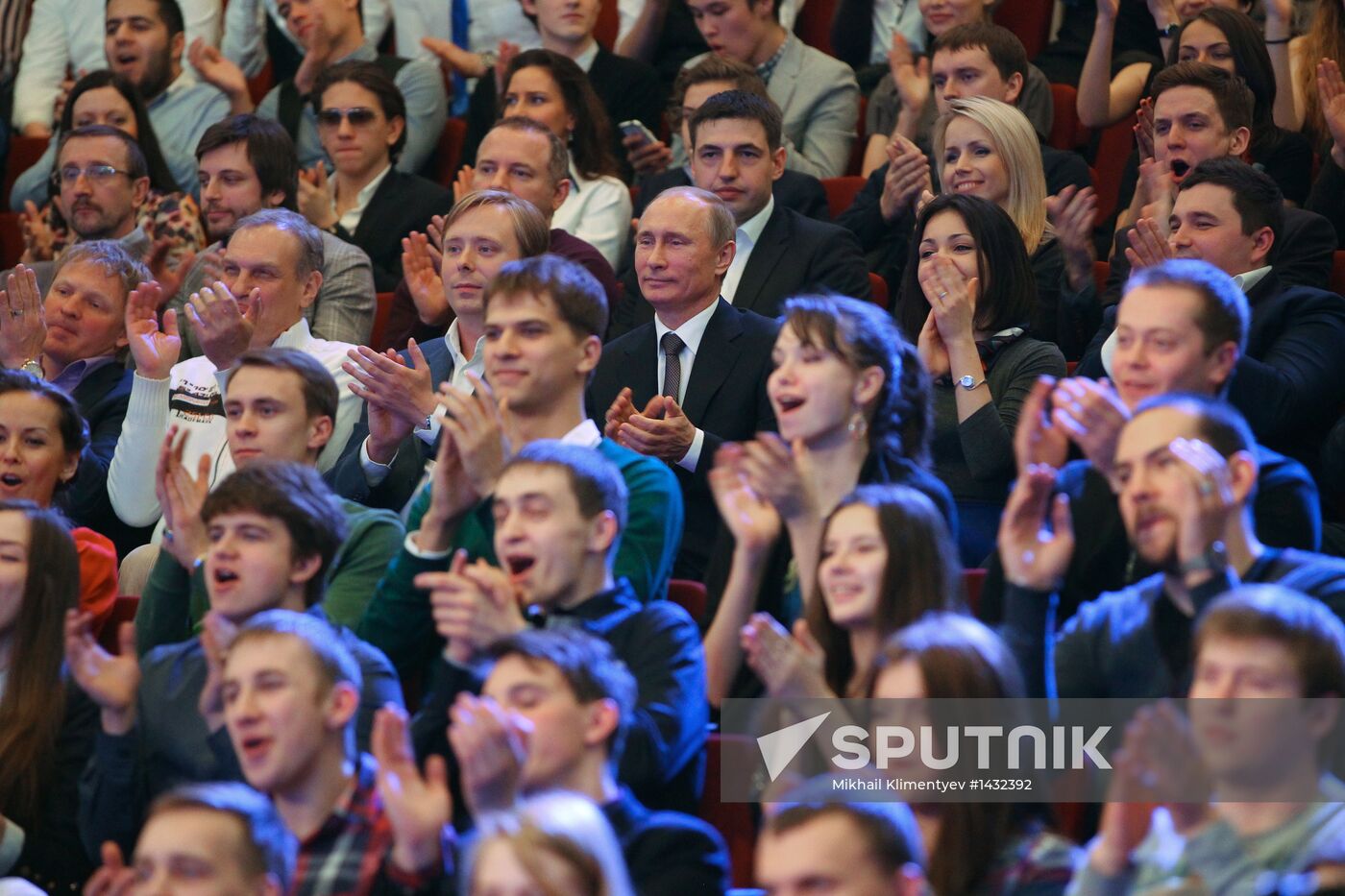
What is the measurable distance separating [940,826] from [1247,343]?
4.87ft

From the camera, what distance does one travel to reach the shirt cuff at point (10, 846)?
2.49 metres

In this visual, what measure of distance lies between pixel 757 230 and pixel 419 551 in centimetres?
143

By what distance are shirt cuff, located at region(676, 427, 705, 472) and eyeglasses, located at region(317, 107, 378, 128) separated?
5.40ft

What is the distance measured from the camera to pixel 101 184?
4.25 meters

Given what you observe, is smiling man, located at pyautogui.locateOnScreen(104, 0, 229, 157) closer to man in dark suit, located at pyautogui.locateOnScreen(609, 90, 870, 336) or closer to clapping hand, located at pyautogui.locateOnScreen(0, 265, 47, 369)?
clapping hand, located at pyautogui.locateOnScreen(0, 265, 47, 369)

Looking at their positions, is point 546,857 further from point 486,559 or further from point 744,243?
point 744,243

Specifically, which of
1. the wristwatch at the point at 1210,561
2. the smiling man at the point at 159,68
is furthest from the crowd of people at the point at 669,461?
the smiling man at the point at 159,68

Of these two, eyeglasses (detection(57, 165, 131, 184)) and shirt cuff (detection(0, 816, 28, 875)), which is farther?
eyeglasses (detection(57, 165, 131, 184))

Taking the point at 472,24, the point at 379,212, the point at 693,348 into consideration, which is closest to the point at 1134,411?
the point at 693,348

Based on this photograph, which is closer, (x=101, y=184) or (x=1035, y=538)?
(x=1035, y=538)

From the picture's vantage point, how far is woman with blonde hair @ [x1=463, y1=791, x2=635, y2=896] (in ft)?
5.67

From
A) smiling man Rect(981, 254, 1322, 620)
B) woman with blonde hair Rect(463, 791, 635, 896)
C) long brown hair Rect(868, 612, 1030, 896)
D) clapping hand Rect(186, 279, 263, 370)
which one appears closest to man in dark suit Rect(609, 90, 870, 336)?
clapping hand Rect(186, 279, 263, 370)

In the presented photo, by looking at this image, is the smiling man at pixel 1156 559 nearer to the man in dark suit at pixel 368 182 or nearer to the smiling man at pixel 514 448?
the smiling man at pixel 514 448

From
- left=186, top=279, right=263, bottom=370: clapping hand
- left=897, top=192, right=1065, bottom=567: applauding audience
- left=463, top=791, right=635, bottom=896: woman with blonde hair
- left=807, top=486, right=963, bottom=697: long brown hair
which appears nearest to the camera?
left=463, top=791, right=635, bottom=896: woman with blonde hair
